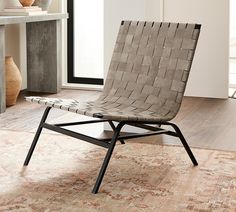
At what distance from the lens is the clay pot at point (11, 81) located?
4.92m

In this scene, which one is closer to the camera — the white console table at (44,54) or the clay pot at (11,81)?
the clay pot at (11,81)

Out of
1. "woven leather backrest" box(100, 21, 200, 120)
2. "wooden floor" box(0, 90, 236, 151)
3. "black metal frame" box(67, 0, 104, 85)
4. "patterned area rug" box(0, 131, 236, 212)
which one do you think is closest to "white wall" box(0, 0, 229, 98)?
"wooden floor" box(0, 90, 236, 151)

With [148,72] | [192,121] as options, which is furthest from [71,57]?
[148,72]

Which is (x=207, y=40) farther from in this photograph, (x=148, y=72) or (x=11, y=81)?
(x=148, y=72)

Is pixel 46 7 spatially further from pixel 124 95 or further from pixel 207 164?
pixel 207 164

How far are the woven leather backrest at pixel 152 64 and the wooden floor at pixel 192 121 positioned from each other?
0.53 metres

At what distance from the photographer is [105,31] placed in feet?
13.2

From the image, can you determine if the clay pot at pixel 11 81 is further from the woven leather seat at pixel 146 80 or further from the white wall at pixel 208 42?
the woven leather seat at pixel 146 80

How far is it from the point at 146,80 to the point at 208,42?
2.19 m

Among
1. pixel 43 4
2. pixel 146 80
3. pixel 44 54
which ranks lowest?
pixel 44 54

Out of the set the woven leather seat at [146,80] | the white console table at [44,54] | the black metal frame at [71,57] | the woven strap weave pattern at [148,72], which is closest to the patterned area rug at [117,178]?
the woven leather seat at [146,80]

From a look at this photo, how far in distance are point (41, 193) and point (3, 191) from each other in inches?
7.3

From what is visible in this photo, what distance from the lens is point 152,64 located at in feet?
11.1

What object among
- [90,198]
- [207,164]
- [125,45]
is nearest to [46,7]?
[125,45]
